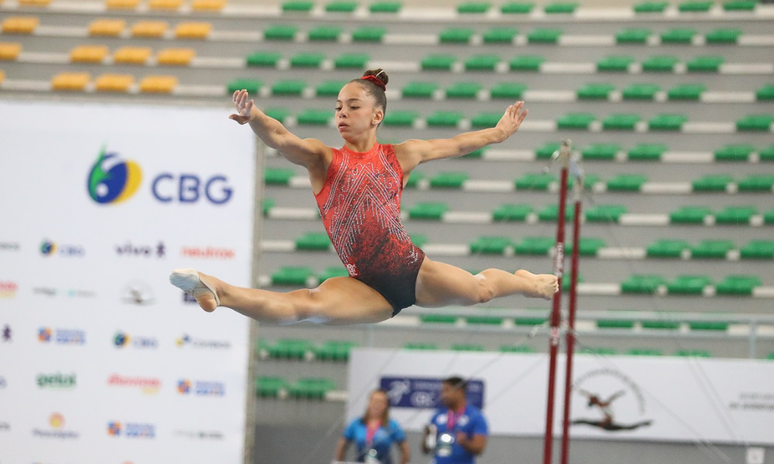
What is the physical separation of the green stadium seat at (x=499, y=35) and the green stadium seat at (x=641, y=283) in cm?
366

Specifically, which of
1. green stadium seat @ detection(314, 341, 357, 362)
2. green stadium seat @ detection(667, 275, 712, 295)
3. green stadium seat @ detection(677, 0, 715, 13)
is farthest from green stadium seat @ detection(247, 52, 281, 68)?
green stadium seat @ detection(667, 275, 712, 295)

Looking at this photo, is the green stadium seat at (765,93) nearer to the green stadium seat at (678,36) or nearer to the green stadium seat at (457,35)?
the green stadium seat at (678,36)

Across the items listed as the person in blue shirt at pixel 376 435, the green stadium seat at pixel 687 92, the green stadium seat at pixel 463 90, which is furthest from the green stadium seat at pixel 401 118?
the person in blue shirt at pixel 376 435

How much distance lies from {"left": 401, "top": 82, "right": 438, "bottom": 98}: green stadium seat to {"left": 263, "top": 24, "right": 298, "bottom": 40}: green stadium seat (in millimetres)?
1846

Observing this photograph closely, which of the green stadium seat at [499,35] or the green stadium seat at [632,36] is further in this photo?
the green stadium seat at [499,35]

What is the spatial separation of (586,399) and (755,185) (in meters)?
4.92

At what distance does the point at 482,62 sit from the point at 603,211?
2.68 m

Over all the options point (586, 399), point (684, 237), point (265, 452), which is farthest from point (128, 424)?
point (684, 237)

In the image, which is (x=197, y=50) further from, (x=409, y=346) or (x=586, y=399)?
(x=586, y=399)

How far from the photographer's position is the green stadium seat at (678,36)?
1118 centimetres

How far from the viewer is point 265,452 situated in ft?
26.9

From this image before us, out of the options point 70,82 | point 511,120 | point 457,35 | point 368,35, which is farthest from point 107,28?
point 511,120

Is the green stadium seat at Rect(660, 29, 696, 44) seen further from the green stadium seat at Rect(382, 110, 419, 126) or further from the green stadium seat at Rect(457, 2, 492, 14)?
the green stadium seat at Rect(382, 110, 419, 126)

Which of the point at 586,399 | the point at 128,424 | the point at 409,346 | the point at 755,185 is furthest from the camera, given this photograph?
the point at 755,185
